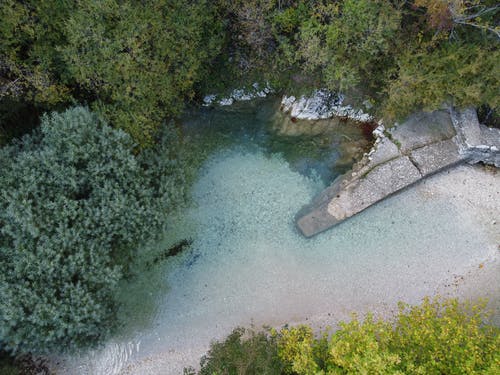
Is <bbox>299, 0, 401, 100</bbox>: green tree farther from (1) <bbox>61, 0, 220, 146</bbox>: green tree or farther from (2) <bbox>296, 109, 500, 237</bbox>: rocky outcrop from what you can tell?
(1) <bbox>61, 0, 220, 146</bbox>: green tree

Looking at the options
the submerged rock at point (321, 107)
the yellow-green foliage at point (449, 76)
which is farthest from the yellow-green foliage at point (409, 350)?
the submerged rock at point (321, 107)

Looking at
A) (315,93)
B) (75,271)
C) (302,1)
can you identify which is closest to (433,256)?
(315,93)

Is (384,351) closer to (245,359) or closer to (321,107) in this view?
(245,359)

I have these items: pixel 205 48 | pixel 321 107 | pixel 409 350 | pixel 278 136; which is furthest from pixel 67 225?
pixel 409 350

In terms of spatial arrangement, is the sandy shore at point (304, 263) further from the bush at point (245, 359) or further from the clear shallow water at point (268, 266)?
the bush at point (245, 359)

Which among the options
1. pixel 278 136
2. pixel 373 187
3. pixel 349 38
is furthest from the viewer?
pixel 278 136
